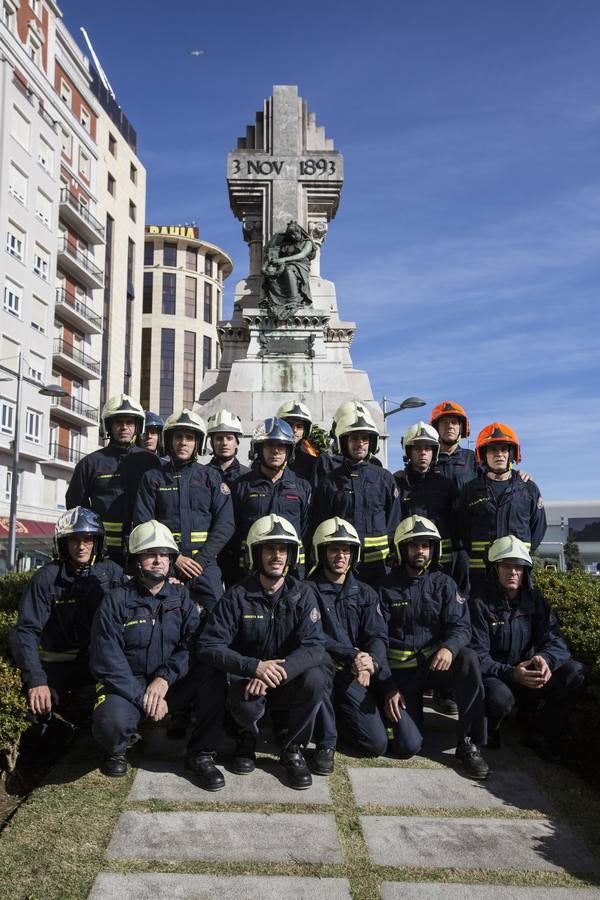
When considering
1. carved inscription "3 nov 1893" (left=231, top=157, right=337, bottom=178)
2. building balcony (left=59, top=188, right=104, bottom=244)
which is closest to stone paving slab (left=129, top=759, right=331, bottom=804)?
carved inscription "3 nov 1893" (left=231, top=157, right=337, bottom=178)

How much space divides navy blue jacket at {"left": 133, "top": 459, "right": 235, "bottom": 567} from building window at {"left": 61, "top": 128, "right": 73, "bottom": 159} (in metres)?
40.0

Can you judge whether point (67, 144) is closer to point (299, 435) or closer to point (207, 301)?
point (207, 301)

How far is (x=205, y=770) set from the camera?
16.6ft

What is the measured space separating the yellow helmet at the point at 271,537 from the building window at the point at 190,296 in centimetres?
7377

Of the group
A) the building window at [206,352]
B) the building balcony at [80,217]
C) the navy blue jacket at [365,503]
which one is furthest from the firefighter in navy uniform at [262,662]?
the building window at [206,352]

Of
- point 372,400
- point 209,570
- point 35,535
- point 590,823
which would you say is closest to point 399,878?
point 590,823

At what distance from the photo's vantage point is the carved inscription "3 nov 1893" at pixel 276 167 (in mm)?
15578

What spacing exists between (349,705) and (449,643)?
0.84 meters

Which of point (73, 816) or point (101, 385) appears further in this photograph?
point (101, 385)

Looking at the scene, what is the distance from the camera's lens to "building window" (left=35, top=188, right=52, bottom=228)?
3772 centimetres

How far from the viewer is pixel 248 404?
13.1m

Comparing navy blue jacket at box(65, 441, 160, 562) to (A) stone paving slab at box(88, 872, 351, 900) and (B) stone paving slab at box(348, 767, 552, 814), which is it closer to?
(B) stone paving slab at box(348, 767, 552, 814)

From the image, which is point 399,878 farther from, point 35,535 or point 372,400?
point 35,535

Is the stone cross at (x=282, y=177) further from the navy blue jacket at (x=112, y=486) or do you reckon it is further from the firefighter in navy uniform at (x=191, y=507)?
the firefighter in navy uniform at (x=191, y=507)
